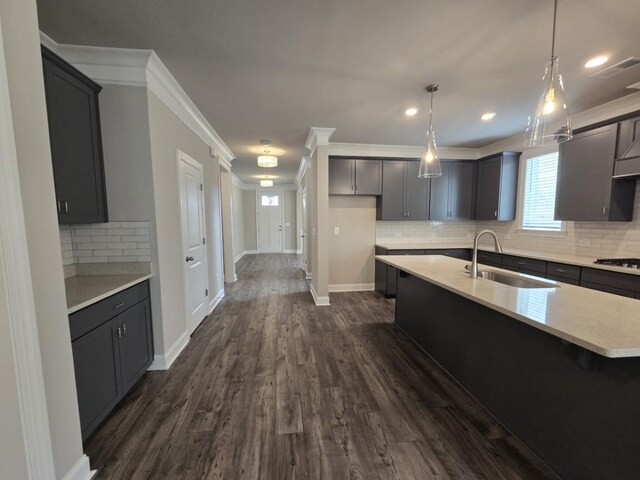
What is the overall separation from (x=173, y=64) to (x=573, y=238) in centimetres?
488

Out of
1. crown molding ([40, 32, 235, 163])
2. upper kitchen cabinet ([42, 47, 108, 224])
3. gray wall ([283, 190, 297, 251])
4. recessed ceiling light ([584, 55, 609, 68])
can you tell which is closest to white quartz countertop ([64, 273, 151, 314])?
upper kitchen cabinet ([42, 47, 108, 224])

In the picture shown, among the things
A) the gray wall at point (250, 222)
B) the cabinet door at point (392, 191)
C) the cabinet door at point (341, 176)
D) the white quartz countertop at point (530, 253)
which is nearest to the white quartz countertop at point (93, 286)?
the cabinet door at point (341, 176)

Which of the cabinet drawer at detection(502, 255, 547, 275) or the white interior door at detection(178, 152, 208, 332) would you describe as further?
the cabinet drawer at detection(502, 255, 547, 275)

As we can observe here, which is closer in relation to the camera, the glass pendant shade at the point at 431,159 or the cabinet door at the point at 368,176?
the glass pendant shade at the point at 431,159

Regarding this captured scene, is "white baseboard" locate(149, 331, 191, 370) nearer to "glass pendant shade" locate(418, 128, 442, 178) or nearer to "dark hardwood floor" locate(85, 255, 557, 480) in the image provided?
"dark hardwood floor" locate(85, 255, 557, 480)

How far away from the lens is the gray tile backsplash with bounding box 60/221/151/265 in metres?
2.19

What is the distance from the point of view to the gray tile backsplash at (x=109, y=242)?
2188 mm

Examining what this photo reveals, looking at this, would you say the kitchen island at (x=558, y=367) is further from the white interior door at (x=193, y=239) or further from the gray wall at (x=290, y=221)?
the gray wall at (x=290, y=221)

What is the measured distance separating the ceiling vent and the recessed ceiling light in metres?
0.06

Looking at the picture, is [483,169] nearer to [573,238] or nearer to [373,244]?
[573,238]

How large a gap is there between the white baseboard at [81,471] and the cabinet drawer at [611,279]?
424cm

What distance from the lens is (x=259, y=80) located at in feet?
7.72

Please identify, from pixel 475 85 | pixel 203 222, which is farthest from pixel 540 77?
pixel 203 222

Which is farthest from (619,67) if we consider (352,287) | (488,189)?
(352,287)
